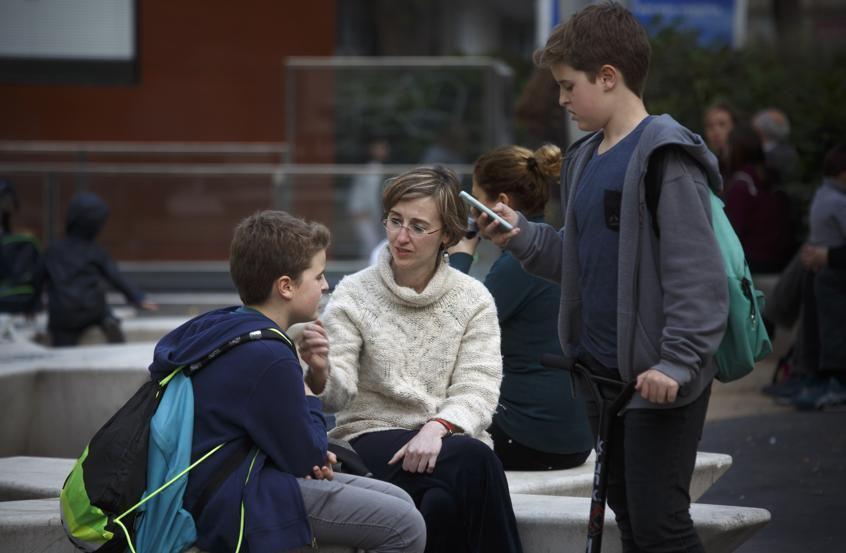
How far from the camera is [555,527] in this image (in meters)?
4.60

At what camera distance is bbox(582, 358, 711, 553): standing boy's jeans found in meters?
3.83

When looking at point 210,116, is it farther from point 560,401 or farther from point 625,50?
point 625,50

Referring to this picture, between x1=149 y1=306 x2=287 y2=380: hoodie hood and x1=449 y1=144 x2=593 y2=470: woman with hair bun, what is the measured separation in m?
1.46

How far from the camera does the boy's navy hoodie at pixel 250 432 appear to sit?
3.94 meters

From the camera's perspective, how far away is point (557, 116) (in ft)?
29.5

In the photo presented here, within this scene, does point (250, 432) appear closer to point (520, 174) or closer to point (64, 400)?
point (520, 174)

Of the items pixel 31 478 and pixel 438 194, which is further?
pixel 31 478

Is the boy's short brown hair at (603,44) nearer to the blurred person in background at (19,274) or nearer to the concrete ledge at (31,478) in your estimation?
the concrete ledge at (31,478)

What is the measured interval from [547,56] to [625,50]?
0.74 ft

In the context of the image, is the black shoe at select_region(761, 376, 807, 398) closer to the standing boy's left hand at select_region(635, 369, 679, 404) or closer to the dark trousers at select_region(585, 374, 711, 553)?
the dark trousers at select_region(585, 374, 711, 553)

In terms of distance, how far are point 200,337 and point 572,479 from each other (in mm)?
1812

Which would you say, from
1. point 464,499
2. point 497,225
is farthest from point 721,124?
point 497,225

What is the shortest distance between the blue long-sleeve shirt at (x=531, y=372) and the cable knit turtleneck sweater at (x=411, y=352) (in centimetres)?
48

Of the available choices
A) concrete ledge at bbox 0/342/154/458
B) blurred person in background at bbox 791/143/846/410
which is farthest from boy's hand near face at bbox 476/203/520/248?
blurred person in background at bbox 791/143/846/410
